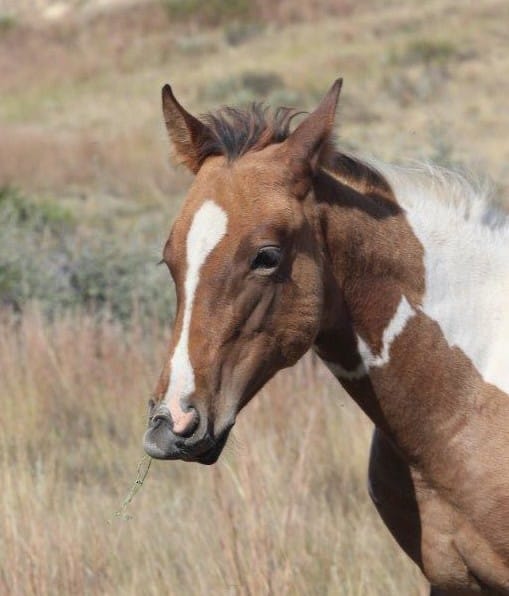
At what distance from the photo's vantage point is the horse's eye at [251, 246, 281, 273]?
2.90 m

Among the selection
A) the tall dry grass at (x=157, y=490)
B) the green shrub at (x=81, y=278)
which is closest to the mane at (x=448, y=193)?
the tall dry grass at (x=157, y=490)

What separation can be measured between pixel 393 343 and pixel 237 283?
0.49 metres

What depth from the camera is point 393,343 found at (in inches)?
123

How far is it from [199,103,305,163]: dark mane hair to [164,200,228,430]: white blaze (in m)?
0.22

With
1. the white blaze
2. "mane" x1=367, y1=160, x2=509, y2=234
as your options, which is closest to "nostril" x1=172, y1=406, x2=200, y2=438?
the white blaze

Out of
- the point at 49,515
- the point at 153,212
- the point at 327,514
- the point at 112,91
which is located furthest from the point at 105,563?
the point at 112,91

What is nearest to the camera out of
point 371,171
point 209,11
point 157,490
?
point 371,171

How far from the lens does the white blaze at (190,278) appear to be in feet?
9.11

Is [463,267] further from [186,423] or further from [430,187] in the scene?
[186,423]

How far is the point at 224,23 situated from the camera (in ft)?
107

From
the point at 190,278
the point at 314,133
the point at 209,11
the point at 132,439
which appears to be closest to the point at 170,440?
the point at 190,278

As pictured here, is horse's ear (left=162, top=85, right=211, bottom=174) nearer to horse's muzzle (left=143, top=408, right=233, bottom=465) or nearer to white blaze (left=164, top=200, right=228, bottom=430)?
white blaze (left=164, top=200, right=228, bottom=430)

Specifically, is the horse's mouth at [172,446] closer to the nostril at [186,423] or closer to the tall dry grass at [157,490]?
the nostril at [186,423]

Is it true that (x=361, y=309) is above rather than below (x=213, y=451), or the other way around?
above
